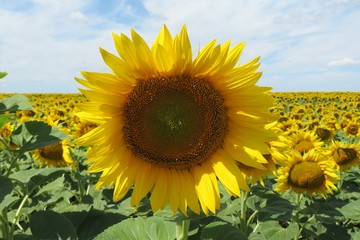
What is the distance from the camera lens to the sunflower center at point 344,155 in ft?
23.6

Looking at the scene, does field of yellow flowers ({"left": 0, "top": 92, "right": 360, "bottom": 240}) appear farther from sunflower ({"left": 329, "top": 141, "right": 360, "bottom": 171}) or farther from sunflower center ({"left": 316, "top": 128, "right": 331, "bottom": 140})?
sunflower center ({"left": 316, "top": 128, "right": 331, "bottom": 140})

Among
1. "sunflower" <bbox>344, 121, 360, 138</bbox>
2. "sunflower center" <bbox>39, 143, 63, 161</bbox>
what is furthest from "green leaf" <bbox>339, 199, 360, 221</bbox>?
"sunflower" <bbox>344, 121, 360, 138</bbox>

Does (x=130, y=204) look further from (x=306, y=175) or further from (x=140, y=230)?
(x=306, y=175)

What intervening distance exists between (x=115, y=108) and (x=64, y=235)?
1.26 meters

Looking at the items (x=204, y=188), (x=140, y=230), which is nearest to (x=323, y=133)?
(x=204, y=188)

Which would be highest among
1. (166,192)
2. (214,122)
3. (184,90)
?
(184,90)

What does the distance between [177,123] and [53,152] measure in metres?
3.34

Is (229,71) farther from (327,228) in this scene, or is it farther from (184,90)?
(327,228)

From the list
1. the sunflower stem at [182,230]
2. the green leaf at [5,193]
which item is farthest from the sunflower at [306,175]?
the green leaf at [5,193]

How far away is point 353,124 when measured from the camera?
10.7m

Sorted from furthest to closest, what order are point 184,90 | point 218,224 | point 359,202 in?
point 359,202 → point 218,224 → point 184,90

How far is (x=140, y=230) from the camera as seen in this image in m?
2.33

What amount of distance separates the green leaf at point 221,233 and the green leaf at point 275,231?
2.02 metres

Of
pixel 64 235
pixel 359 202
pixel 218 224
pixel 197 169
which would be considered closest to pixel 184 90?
pixel 197 169
